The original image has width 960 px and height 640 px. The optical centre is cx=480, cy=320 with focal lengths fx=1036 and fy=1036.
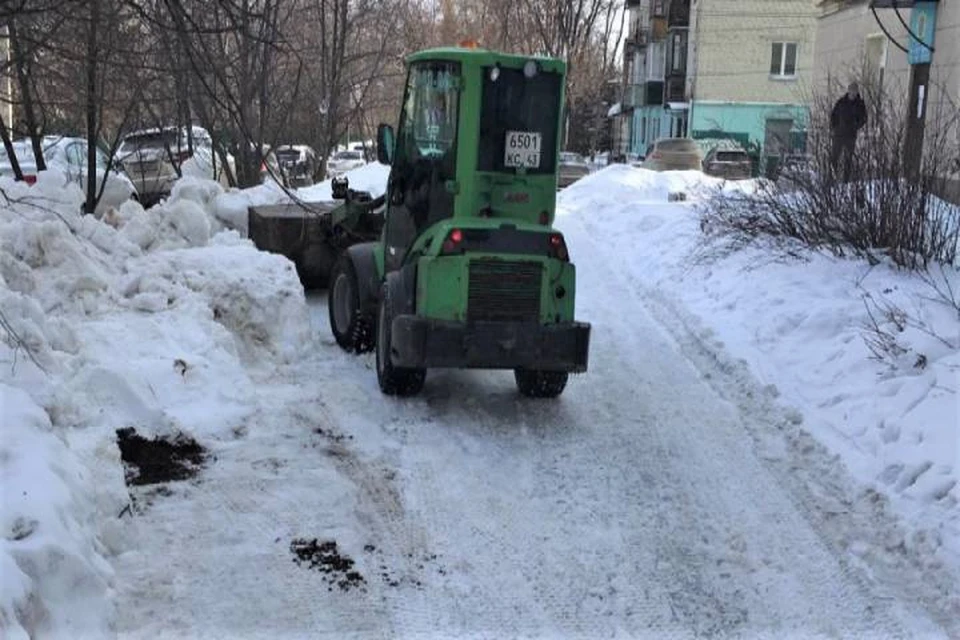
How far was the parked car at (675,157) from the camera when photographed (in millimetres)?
29953

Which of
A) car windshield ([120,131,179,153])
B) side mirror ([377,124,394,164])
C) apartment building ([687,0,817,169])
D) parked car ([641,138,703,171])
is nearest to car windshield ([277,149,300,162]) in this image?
car windshield ([120,131,179,153])

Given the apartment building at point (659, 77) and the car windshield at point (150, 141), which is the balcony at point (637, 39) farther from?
the car windshield at point (150, 141)

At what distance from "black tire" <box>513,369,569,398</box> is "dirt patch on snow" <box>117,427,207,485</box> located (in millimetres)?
2463

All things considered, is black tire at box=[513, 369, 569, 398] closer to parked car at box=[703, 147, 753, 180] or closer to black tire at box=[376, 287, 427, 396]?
black tire at box=[376, 287, 427, 396]

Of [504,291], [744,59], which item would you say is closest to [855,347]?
[504,291]

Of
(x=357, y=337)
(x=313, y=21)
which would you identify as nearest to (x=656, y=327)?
(x=357, y=337)

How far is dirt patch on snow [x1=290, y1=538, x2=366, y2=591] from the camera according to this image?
4.67 metres

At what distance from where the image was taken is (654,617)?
4.47 meters

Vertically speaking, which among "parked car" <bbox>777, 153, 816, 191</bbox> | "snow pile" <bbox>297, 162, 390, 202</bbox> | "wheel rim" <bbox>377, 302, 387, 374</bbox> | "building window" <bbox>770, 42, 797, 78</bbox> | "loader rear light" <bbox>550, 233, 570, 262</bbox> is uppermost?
"building window" <bbox>770, 42, 797, 78</bbox>

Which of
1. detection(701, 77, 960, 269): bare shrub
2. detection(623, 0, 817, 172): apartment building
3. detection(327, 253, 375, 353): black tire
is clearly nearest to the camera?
detection(327, 253, 375, 353): black tire

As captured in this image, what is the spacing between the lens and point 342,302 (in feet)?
29.7

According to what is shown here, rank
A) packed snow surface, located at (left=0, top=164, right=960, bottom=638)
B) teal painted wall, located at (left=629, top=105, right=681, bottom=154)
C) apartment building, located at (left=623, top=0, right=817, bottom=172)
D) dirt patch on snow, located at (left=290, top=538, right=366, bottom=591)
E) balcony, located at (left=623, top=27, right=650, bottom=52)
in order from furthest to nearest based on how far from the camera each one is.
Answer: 1. balcony, located at (left=623, top=27, right=650, bottom=52)
2. teal painted wall, located at (left=629, top=105, right=681, bottom=154)
3. apartment building, located at (left=623, top=0, right=817, bottom=172)
4. dirt patch on snow, located at (left=290, top=538, right=366, bottom=591)
5. packed snow surface, located at (left=0, top=164, right=960, bottom=638)

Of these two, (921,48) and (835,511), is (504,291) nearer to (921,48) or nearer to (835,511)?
(835,511)

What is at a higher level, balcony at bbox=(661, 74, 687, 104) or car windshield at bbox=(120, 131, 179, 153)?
balcony at bbox=(661, 74, 687, 104)
